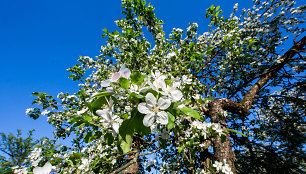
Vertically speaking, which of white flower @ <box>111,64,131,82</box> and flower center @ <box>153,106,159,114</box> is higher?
white flower @ <box>111,64,131,82</box>

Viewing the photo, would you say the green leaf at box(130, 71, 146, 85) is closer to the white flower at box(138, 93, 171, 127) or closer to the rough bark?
the white flower at box(138, 93, 171, 127)

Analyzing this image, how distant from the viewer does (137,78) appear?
3.06 feet

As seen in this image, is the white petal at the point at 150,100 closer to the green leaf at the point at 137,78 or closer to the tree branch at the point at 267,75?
the green leaf at the point at 137,78

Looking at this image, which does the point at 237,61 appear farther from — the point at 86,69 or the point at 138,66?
the point at 86,69

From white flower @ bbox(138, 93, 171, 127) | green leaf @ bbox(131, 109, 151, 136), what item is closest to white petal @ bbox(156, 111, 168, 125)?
white flower @ bbox(138, 93, 171, 127)

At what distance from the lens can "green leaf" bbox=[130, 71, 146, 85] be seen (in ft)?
3.00

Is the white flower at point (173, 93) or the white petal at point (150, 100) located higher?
the white flower at point (173, 93)

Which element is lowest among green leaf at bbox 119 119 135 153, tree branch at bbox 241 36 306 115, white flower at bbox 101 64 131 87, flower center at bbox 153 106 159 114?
green leaf at bbox 119 119 135 153

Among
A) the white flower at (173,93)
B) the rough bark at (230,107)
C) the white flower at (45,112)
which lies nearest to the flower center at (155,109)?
the white flower at (173,93)

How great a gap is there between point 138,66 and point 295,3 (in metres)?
6.14

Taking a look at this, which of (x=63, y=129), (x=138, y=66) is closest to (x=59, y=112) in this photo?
(x=63, y=129)

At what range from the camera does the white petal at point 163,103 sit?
2.80ft

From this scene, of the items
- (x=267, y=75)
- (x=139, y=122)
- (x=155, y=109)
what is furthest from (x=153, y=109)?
(x=267, y=75)

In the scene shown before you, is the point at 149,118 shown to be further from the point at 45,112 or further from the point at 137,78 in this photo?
the point at 45,112
